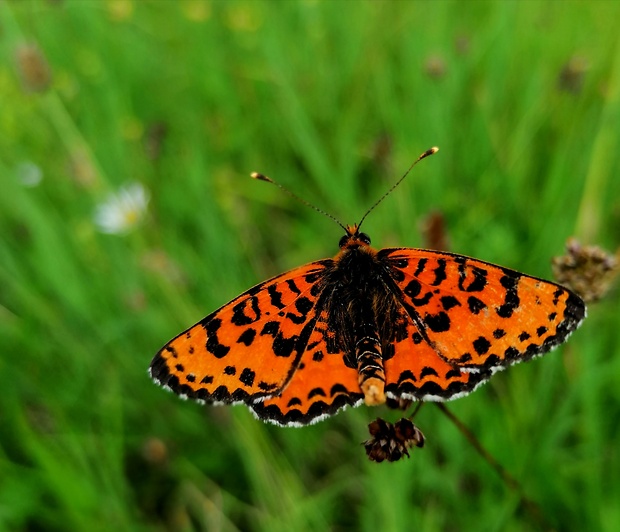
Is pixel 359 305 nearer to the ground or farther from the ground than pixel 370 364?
farther from the ground

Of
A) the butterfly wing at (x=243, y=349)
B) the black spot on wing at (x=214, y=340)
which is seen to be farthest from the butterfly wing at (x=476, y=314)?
the black spot on wing at (x=214, y=340)

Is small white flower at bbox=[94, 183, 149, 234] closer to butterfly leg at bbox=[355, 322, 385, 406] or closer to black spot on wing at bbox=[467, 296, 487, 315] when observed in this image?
butterfly leg at bbox=[355, 322, 385, 406]

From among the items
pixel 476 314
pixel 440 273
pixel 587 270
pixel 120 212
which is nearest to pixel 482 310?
pixel 476 314

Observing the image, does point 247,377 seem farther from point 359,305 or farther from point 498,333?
point 498,333

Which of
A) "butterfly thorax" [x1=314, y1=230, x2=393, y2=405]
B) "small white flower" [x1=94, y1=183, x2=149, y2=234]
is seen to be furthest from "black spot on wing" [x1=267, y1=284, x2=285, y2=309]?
"small white flower" [x1=94, y1=183, x2=149, y2=234]

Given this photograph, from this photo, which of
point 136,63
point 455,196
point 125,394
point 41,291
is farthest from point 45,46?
point 455,196

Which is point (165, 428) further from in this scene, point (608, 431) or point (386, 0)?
point (386, 0)
